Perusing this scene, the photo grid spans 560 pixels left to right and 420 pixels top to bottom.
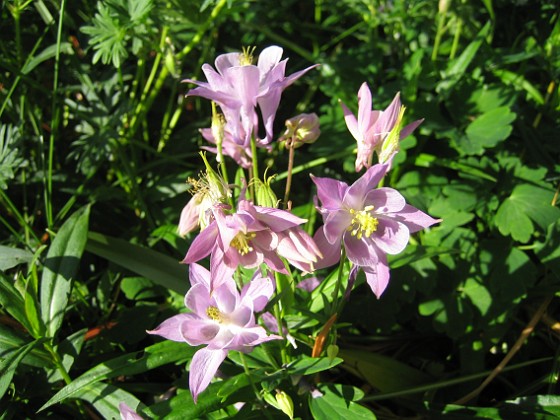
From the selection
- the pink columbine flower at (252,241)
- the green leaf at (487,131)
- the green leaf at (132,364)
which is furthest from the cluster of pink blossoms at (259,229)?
the green leaf at (487,131)

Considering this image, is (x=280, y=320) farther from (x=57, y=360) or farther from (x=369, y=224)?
(x=57, y=360)

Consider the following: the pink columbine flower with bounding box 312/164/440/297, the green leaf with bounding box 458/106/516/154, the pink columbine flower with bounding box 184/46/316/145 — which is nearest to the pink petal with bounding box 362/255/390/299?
→ the pink columbine flower with bounding box 312/164/440/297

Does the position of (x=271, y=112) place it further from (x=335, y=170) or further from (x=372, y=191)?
(x=335, y=170)

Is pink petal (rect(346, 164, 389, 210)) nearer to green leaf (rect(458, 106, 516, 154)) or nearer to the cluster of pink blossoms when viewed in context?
the cluster of pink blossoms

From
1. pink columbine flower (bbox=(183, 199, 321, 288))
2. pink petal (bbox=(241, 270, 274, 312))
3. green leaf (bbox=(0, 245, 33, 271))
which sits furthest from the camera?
green leaf (bbox=(0, 245, 33, 271))

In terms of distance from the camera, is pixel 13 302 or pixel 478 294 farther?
pixel 478 294

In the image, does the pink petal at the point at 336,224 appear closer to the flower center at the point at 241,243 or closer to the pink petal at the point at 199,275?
the flower center at the point at 241,243

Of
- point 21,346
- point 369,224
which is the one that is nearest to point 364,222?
point 369,224

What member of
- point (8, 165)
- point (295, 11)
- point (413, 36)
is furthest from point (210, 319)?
point (295, 11)
